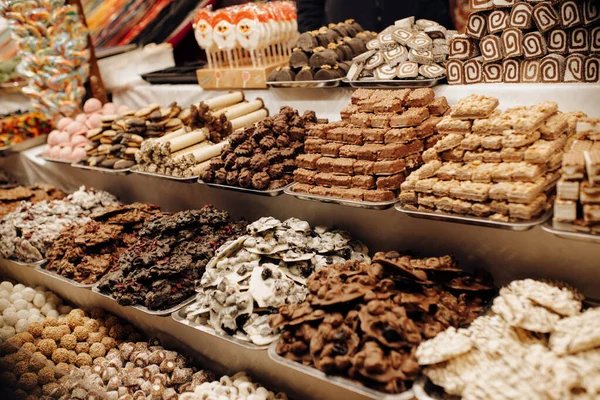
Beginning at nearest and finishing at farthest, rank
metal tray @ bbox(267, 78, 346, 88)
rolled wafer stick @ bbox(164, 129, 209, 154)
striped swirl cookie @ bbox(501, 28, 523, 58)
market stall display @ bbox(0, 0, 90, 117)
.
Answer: striped swirl cookie @ bbox(501, 28, 523, 58) → metal tray @ bbox(267, 78, 346, 88) → rolled wafer stick @ bbox(164, 129, 209, 154) → market stall display @ bbox(0, 0, 90, 117)

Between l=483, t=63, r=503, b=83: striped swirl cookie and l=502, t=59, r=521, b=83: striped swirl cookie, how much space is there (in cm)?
3

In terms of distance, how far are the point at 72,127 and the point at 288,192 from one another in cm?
249

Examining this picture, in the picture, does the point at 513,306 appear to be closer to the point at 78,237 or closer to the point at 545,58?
the point at 545,58

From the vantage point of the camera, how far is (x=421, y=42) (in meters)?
3.01

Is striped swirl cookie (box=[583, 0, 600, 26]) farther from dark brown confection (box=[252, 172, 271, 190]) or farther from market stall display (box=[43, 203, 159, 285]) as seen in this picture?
market stall display (box=[43, 203, 159, 285])

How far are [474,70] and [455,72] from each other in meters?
0.10

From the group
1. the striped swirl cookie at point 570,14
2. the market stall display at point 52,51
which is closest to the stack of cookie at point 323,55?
the striped swirl cookie at point 570,14

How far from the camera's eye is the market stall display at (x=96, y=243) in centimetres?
299

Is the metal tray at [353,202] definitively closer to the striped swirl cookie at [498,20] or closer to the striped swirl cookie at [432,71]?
the striped swirl cookie at [432,71]

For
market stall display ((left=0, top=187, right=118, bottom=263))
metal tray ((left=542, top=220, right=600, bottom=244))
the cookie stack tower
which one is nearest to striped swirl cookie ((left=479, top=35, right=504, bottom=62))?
the cookie stack tower

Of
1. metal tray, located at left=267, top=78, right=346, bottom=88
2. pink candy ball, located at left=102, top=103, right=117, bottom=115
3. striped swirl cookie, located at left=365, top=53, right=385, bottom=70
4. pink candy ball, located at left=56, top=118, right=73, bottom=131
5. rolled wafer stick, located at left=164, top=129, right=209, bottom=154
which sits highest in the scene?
striped swirl cookie, located at left=365, top=53, right=385, bottom=70

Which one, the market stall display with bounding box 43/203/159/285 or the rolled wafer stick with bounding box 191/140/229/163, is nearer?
the market stall display with bounding box 43/203/159/285

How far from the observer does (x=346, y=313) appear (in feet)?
6.42

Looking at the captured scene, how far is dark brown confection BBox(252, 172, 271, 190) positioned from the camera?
2.72 meters
